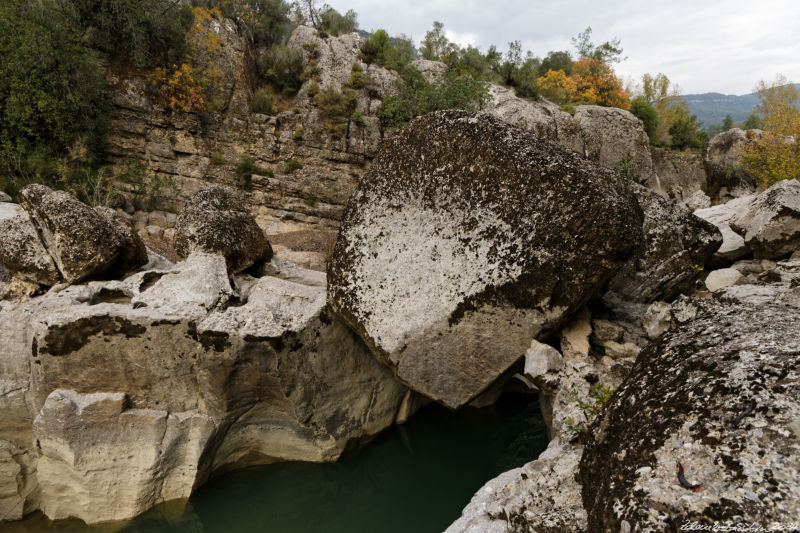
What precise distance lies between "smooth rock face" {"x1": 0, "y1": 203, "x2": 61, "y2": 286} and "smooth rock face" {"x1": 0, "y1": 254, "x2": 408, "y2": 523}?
0.35 meters

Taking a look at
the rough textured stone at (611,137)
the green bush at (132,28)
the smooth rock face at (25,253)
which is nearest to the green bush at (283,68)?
the green bush at (132,28)

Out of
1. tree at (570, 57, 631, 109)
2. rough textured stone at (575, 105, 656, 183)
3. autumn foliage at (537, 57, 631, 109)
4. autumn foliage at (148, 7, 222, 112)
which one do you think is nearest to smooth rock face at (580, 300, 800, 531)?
rough textured stone at (575, 105, 656, 183)

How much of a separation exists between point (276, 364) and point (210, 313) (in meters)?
1.16

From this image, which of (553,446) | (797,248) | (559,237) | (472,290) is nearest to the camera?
(553,446)

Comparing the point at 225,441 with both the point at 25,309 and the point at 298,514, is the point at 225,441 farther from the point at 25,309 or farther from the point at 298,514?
the point at 25,309

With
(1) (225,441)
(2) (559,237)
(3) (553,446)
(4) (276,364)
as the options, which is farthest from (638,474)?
(1) (225,441)

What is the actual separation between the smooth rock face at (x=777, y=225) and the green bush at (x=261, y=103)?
17.2m

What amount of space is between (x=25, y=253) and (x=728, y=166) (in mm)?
25470

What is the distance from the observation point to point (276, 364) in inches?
237

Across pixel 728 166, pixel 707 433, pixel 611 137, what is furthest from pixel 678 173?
pixel 707 433

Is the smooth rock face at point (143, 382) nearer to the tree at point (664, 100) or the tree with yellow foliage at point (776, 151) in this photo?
the tree with yellow foliage at point (776, 151)

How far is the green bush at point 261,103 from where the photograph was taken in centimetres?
1841

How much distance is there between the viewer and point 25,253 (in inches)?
249

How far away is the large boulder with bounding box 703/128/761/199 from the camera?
19594 millimetres
